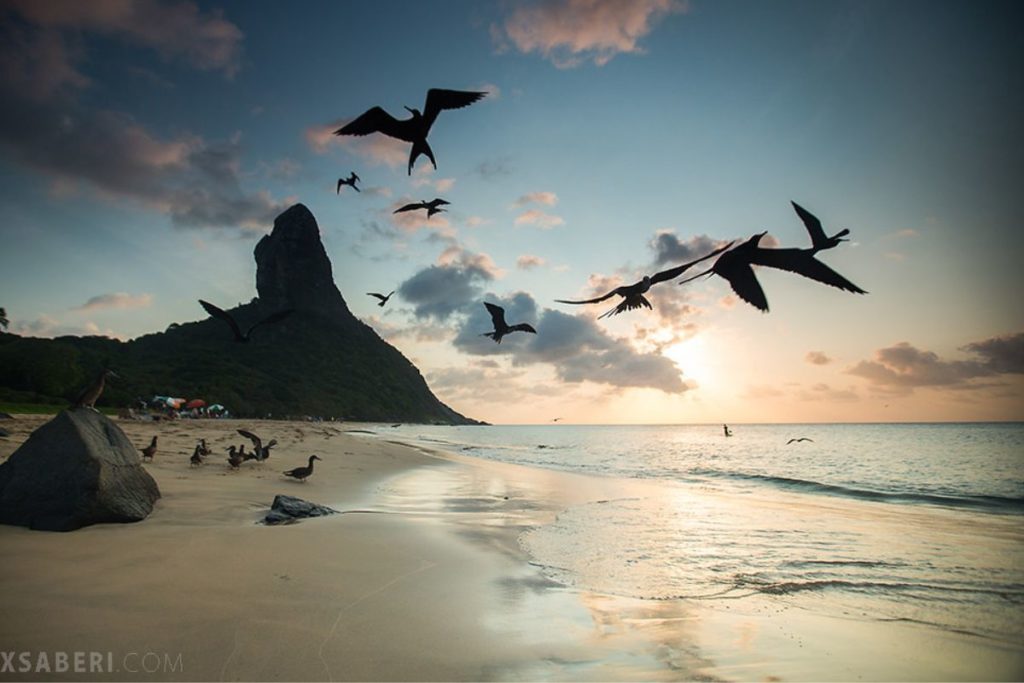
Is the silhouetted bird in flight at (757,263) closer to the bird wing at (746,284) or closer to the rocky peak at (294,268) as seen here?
the bird wing at (746,284)

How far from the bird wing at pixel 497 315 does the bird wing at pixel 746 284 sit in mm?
6666

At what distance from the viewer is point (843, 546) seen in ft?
28.5

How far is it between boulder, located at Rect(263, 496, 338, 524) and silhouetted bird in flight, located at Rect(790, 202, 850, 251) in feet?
23.6

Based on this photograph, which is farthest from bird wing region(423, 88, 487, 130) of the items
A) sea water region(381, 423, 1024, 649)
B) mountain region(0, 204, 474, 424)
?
mountain region(0, 204, 474, 424)

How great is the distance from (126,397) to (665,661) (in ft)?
190

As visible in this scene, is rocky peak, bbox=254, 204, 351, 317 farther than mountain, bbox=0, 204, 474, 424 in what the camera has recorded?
Yes

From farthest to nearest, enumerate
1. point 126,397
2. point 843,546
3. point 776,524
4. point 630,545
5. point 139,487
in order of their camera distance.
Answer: point 126,397 → point 776,524 → point 843,546 → point 630,545 → point 139,487

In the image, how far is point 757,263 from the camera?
3.72m

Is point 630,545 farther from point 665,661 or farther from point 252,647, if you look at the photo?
point 252,647

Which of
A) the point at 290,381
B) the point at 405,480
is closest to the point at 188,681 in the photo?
the point at 405,480

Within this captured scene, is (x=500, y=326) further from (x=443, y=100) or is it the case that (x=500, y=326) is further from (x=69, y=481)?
(x=69, y=481)

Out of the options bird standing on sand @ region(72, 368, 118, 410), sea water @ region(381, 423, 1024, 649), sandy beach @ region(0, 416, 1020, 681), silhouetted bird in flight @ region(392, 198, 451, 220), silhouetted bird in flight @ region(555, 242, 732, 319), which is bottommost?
sea water @ region(381, 423, 1024, 649)

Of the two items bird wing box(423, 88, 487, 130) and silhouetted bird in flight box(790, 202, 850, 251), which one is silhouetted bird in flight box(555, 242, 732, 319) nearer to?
silhouetted bird in flight box(790, 202, 850, 251)

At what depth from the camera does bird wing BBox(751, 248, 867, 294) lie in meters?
3.27
